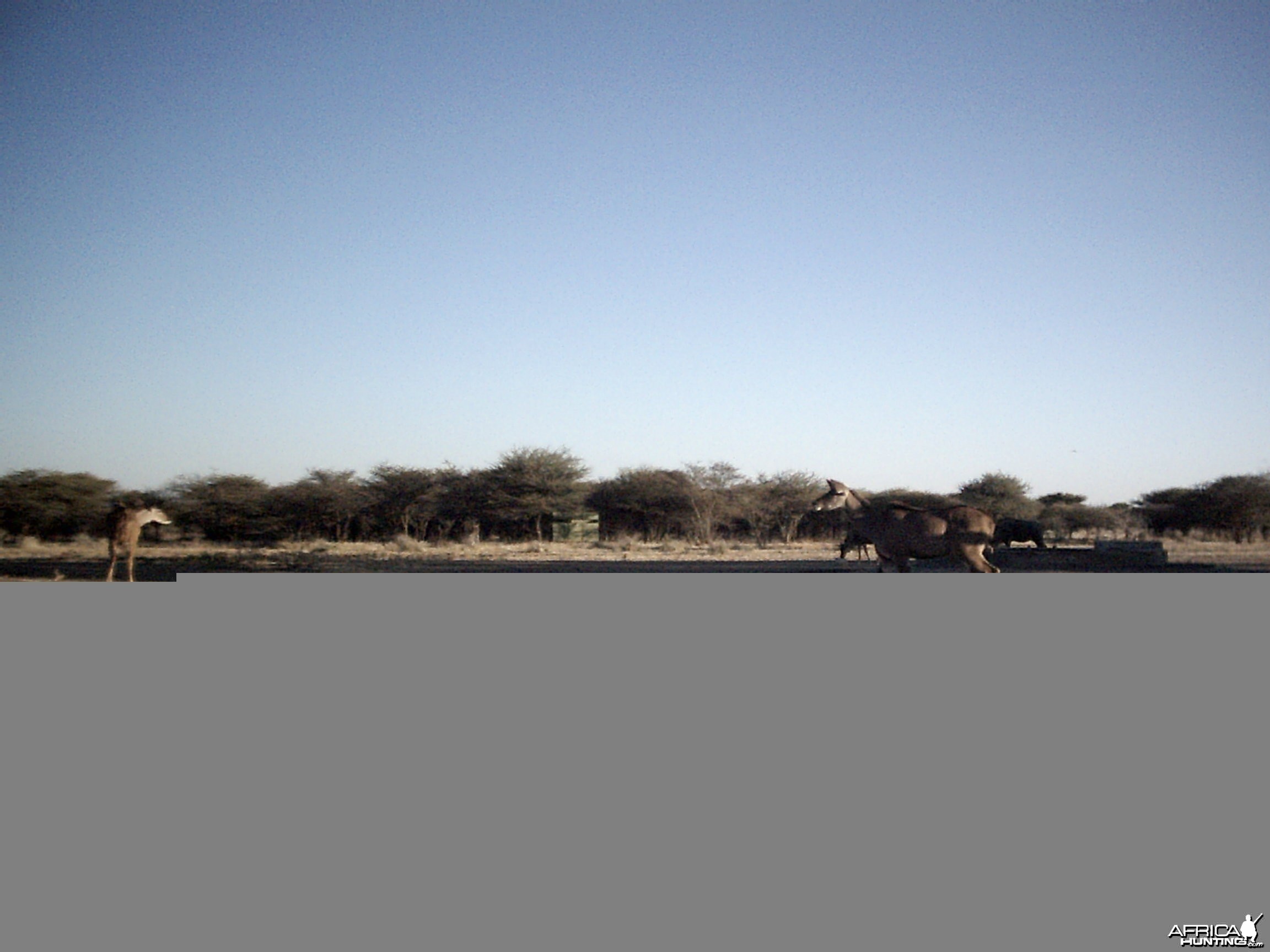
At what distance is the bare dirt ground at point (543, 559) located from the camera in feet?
42.1

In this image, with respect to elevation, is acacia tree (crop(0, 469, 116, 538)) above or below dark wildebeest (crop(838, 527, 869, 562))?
above

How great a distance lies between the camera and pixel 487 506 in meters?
20.0

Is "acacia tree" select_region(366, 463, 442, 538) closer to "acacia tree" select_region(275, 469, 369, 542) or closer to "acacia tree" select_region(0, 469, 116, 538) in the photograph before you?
"acacia tree" select_region(275, 469, 369, 542)

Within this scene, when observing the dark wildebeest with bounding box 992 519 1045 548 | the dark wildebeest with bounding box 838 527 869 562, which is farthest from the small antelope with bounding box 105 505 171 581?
the dark wildebeest with bounding box 992 519 1045 548

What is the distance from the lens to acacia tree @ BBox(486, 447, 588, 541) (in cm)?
1981

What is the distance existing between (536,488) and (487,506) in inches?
50.6

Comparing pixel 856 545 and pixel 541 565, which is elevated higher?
pixel 856 545

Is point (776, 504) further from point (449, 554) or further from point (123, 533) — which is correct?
point (123, 533)

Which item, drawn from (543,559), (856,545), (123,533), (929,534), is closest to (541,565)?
(543,559)

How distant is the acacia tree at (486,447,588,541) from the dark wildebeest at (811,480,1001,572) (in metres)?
9.78

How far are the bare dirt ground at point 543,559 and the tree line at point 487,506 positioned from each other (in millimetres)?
676

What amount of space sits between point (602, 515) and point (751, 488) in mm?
3872
